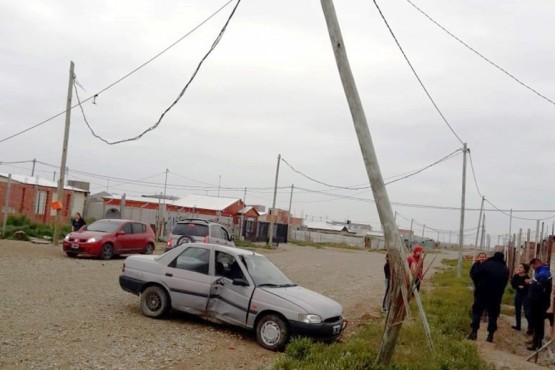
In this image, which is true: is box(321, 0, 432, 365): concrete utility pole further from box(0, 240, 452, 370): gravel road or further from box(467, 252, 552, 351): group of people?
box(467, 252, 552, 351): group of people

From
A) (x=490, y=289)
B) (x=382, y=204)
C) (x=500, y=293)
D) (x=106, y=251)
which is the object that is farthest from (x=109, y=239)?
(x=382, y=204)

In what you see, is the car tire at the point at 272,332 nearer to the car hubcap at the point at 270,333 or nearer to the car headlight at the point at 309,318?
the car hubcap at the point at 270,333

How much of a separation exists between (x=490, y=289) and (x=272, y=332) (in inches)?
192

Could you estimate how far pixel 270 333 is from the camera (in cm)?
926

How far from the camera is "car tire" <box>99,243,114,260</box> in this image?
1963cm

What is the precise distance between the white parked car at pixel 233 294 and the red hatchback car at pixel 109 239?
9.15 metres

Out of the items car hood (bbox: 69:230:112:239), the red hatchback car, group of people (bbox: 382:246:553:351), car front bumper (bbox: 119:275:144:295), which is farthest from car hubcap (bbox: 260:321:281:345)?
car hood (bbox: 69:230:112:239)

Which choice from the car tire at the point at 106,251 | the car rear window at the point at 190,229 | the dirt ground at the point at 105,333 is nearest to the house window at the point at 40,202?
the car tire at the point at 106,251

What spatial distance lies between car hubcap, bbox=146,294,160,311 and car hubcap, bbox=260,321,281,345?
83.0 inches

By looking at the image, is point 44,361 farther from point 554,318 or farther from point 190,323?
point 554,318

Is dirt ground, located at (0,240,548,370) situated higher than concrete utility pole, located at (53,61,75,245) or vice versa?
concrete utility pole, located at (53,61,75,245)

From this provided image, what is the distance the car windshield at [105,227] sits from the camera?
20.4 metres

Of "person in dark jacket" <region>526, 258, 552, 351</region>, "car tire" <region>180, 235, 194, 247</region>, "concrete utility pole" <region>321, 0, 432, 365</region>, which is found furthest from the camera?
"car tire" <region>180, 235, 194, 247</region>

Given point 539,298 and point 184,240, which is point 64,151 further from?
point 539,298
